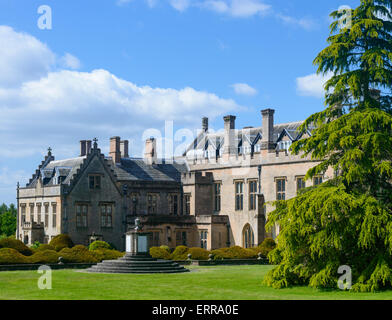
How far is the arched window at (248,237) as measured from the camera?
158 ft

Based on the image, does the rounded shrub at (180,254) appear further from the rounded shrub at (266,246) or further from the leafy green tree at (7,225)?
the leafy green tree at (7,225)

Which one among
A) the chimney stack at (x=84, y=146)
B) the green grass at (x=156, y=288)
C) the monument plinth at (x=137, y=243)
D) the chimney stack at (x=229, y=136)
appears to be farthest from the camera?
the chimney stack at (x=84, y=146)

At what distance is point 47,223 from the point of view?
48406 millimetres

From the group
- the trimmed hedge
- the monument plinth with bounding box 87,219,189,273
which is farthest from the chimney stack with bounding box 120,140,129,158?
the monument plinth with bounding box 87,219,189,273

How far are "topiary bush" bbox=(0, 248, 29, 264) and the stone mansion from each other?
1272cm

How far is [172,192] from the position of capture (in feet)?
176

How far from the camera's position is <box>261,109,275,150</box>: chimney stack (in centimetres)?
4744

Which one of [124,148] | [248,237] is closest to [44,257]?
[248,237]

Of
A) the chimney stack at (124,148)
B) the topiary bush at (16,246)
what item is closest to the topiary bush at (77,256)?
the topiary bush at (16,246)

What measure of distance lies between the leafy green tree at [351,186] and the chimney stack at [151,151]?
3055cm

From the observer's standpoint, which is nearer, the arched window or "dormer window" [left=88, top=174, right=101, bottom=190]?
the arched window

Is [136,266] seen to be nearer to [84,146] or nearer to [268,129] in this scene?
[268,129]

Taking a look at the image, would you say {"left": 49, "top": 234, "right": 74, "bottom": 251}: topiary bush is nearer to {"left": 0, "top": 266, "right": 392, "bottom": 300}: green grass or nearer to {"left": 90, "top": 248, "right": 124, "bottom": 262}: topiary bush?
{"left": 90, "top": 248, "right": 124, "bottom": 262}: topiary bush
